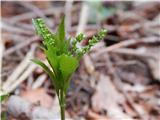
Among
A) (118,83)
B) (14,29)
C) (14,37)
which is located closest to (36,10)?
(14,29)

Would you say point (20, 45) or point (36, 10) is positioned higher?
point (36, 10)

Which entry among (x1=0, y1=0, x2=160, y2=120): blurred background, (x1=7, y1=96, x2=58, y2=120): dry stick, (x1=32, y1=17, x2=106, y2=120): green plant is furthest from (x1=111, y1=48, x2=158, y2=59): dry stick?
(x1=32, y1=17, x2=106, y2=120): green plant

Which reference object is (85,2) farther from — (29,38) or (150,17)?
(29,38)

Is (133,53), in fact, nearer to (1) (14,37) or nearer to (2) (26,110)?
(1) (14,37)

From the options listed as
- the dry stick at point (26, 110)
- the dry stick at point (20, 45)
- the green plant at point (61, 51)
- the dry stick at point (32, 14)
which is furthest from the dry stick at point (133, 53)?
the green plant at point (61, 51)

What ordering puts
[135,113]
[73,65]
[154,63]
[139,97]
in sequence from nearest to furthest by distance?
[73,65] < [135,113] < [139,97] < [154,63]

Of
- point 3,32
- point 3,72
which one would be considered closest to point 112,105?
point 3,72

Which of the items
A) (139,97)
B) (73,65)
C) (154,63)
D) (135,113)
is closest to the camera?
(73,65)
